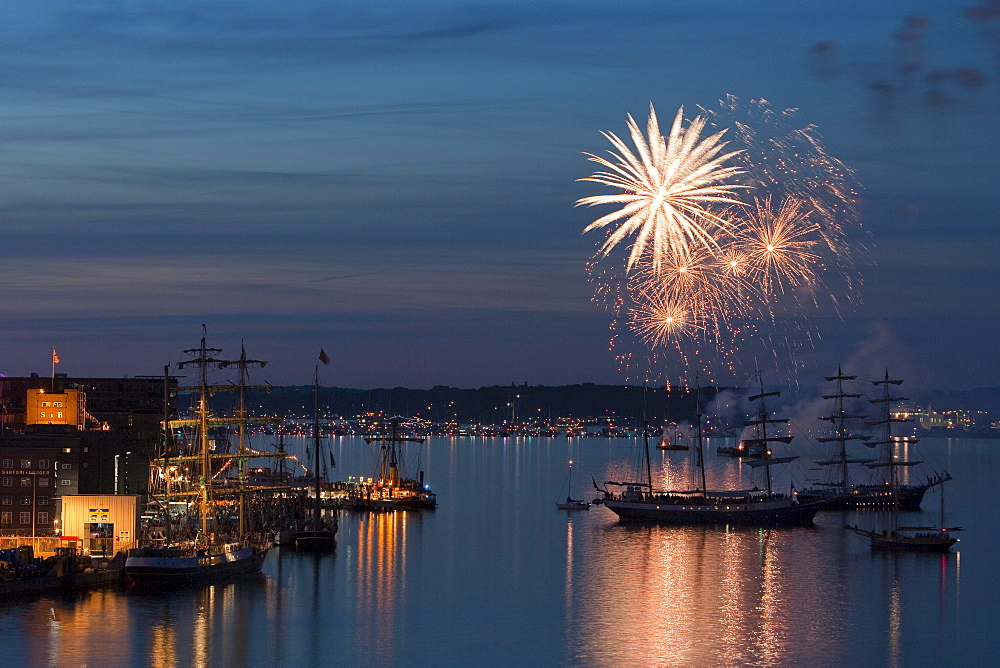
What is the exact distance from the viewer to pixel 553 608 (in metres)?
54.8

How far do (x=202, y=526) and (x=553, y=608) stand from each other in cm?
2079

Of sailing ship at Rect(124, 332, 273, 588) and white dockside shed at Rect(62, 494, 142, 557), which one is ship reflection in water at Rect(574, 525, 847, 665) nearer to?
sailing ship at Rect(124, 332, 273, 588)

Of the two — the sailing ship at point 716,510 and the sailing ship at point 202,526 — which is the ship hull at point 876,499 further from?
the sailing ship at point 202,526

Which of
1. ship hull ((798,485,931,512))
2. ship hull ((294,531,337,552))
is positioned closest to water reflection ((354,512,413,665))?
ship hull ((294,531,337,552))

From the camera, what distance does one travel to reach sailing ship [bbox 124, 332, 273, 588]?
57.4 meters

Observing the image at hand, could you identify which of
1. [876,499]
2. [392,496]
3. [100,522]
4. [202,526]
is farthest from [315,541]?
[876,499]

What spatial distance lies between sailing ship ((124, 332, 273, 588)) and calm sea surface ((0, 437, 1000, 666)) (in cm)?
127

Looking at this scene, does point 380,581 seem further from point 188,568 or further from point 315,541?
point 315,541

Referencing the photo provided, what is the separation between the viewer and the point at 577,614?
175 feet

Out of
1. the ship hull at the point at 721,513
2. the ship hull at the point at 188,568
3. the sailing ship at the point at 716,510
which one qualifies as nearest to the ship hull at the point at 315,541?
the ship hull at the point at 188,568

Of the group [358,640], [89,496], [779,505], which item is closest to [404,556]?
[89,496]

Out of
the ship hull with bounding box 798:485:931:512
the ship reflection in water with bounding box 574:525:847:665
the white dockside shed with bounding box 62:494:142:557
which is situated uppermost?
the white dockside shed with bounding box 62:494:142:557

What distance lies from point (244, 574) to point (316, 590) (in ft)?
16.0

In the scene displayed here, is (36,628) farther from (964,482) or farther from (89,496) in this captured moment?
(964,482)
